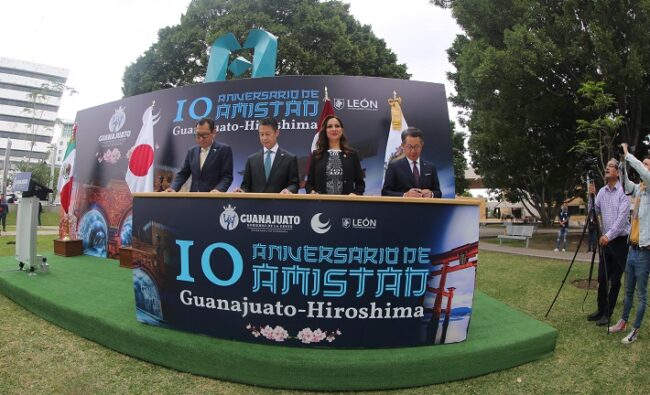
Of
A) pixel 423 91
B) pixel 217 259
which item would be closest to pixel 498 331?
pixel 217 259

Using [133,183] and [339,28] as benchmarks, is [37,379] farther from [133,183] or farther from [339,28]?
[339,28]

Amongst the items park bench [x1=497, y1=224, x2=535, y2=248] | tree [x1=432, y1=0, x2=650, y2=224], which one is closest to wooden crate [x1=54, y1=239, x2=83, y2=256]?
tree [x1=432, y1=0, x2=650, y2=224]

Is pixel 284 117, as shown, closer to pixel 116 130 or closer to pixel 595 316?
pixel 116 130

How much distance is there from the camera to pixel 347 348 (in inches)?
126

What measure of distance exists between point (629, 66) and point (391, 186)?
1059 centimetres

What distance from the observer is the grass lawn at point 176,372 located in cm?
299

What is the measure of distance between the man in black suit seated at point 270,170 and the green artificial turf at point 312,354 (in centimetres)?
172

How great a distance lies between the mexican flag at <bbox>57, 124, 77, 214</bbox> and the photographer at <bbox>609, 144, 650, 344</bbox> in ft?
31.1

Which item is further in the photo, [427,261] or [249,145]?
[249,145]

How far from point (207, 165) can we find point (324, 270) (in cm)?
304

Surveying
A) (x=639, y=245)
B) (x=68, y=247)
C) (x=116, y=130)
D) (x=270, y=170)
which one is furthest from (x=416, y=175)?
(x=68, y=247)

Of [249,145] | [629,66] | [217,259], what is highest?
[629,66]

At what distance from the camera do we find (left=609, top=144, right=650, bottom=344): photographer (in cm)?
388

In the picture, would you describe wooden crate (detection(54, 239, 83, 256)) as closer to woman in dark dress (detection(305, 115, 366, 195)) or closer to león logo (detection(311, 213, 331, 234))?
woman in dark dress (detection(305, 115, 366, 195))
